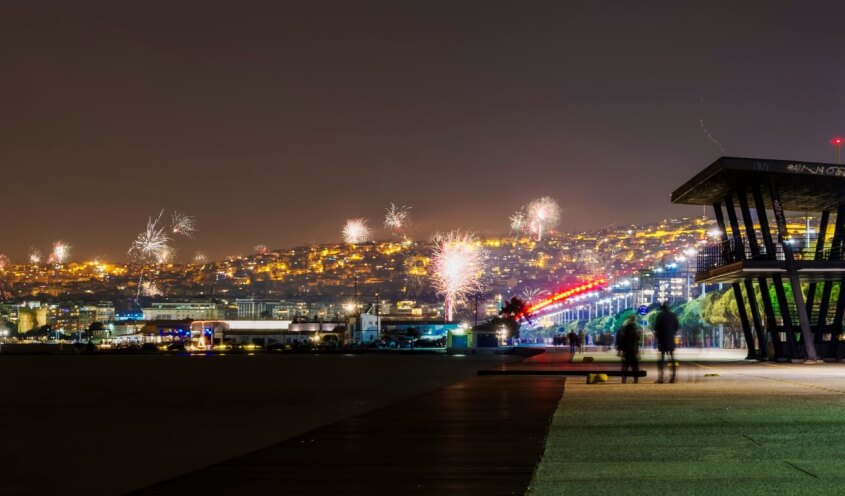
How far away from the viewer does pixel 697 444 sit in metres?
13.0

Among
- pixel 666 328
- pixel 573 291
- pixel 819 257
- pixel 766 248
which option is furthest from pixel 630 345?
pixel 573 291

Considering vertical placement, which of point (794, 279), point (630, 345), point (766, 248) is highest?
point (766, 248)

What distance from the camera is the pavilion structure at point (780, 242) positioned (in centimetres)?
4231

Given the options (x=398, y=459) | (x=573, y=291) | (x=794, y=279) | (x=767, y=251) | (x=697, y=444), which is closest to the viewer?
(x=398, y=459)

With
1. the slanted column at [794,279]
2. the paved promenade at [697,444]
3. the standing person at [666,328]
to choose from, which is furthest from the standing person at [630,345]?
the slanted column at [794,279]

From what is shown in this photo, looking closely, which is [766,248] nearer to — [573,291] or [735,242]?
[735,242]

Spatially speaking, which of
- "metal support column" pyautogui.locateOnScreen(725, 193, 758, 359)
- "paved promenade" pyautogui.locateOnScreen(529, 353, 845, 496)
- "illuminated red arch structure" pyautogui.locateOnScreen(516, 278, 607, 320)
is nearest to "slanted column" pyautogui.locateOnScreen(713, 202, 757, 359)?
"metal support column" pyautogui.locateOnScreen(725, 193, 758, 359)

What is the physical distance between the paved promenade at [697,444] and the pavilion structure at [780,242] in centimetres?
2070

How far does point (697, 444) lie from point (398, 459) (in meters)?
3.40

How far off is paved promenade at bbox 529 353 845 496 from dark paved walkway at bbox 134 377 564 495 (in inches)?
18.2

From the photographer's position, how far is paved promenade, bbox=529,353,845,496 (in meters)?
9.70

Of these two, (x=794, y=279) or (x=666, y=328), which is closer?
(x=666, y=328)

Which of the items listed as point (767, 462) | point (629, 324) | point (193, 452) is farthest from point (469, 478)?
point (629, 324)

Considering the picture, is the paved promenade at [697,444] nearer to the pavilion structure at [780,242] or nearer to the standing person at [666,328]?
the standing person at [666,328]
